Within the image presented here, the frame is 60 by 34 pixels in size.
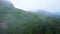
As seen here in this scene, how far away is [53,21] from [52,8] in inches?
4.9

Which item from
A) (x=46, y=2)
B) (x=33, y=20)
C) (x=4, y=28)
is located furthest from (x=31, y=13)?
(x=4, y=28)

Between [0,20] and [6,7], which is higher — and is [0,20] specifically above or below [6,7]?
below

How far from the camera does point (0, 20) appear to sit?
1.33 m

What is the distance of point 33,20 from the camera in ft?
4.32

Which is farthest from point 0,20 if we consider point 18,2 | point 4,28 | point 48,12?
point 48,12

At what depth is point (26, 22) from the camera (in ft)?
4.32

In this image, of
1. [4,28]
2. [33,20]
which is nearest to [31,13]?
[33,20]

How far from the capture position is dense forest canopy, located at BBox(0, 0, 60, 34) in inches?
51.4

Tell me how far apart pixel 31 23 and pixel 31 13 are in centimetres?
9

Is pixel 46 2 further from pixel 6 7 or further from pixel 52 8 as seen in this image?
pixel 6 7

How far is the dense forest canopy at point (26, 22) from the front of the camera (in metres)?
1.30

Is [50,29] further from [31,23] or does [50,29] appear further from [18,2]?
[18,2]

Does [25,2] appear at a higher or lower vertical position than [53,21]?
higher

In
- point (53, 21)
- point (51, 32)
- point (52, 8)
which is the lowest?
point (51, 32)
